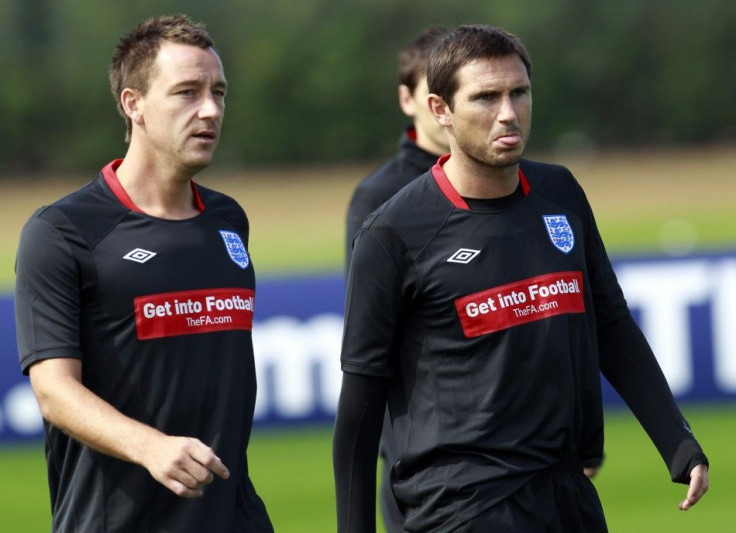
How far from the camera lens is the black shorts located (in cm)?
326

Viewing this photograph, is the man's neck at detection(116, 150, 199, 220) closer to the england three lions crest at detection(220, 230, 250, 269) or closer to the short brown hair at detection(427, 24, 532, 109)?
the england three lions crest at detection(220, 230, 250, 269)

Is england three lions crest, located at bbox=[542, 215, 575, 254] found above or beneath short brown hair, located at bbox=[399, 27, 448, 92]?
beneath

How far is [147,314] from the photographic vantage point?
11.5ft

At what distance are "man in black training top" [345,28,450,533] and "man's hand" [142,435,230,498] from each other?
145cm

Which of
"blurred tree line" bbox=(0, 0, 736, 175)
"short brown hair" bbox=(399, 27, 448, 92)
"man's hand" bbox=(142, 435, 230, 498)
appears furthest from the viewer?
"blurred tree line" bbox=(0, 0, 736, 175)

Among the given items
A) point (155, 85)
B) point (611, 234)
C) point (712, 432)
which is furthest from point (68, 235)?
point (611, 234)

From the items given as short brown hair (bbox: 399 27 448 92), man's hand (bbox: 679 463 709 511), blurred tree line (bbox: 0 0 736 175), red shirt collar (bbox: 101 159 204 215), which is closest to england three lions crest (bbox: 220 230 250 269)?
red shirt collar (bbox: 101 159 204 215)

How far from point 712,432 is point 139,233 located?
16.7 feet

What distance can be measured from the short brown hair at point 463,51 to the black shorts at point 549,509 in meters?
0.96

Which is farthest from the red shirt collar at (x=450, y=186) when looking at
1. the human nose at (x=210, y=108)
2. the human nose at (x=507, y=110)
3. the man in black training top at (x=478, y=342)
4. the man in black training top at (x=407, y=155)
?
the man in black training top at (x=407, y=155)

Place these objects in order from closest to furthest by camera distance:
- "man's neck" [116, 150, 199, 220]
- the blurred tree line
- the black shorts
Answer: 1. the black shorts
2. "man's neck" [116, 150, 199, 220]
3. the blurred tree line

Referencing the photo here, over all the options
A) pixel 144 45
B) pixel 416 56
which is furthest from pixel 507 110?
pixel 416 56

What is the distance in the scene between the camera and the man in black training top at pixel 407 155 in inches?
183

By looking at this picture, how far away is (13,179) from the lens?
70.3ft
